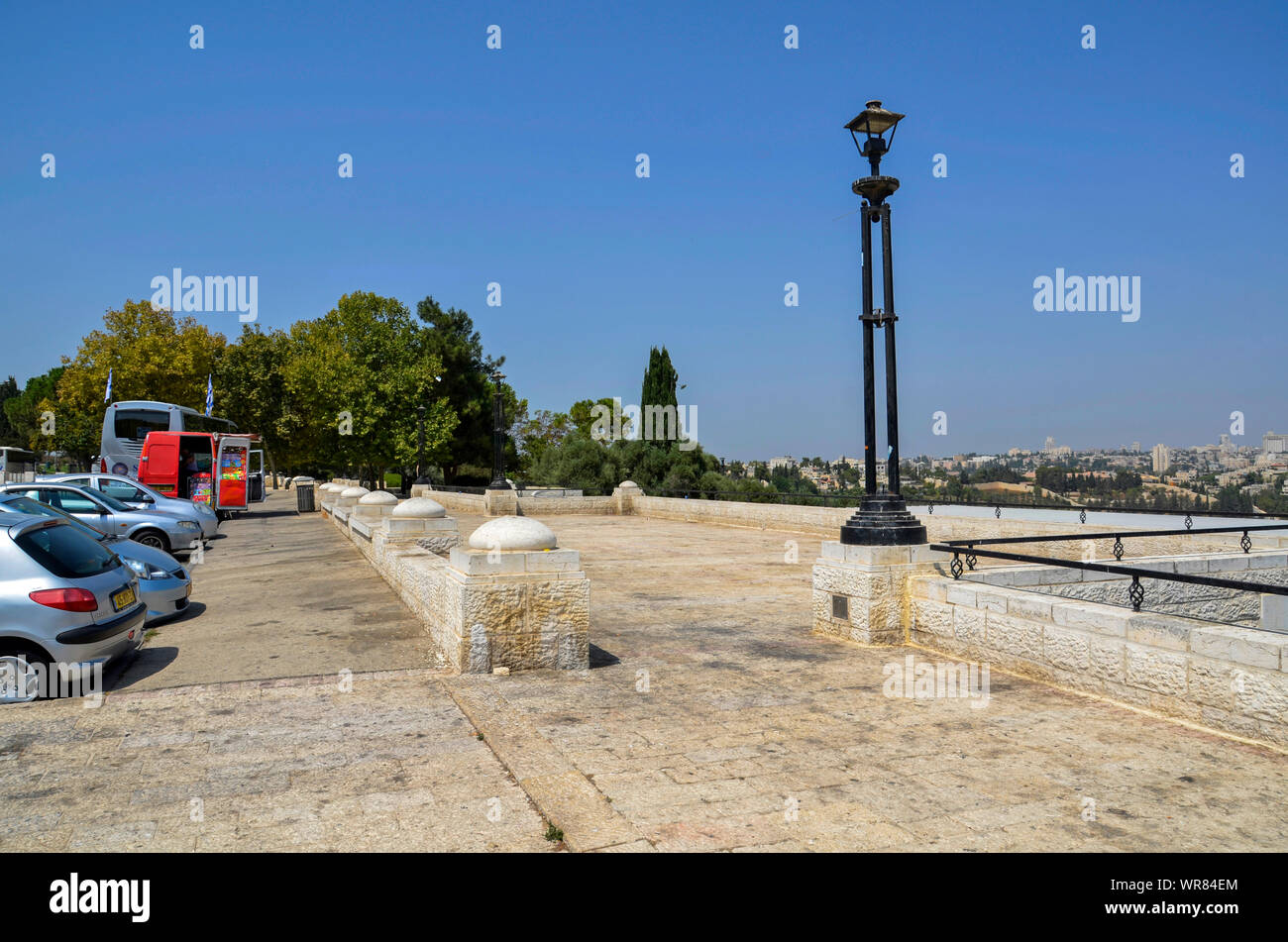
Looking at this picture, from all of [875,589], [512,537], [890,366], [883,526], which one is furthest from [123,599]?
[890,366]

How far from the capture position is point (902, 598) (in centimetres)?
759

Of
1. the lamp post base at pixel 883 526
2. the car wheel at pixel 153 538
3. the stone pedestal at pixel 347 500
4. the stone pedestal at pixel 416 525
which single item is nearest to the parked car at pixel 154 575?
the stone pedestal at pixel 416 525

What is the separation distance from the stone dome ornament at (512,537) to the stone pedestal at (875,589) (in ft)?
9.46

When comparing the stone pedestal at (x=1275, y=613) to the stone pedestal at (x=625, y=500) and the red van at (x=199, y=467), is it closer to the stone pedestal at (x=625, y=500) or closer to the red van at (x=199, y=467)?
the stone pedestal at (x=625, y=500)

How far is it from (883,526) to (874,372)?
5.50 ft

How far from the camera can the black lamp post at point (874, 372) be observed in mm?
7758

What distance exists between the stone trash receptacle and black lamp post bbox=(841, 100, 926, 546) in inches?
110

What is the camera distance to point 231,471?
Answer: 27594 millimetres

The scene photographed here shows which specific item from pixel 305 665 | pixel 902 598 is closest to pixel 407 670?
pixel 305 665

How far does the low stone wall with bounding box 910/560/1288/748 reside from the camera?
15.2ft

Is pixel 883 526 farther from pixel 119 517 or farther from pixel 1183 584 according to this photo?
pixel 119 517

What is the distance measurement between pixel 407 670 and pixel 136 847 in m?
3.27

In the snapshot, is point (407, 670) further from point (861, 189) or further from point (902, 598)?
point (861, 189)
